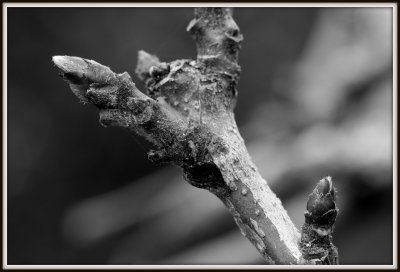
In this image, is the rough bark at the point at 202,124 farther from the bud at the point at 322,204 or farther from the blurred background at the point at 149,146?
the blurred background at the point at 149,146

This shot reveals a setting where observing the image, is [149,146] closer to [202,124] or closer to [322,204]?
[202,124]

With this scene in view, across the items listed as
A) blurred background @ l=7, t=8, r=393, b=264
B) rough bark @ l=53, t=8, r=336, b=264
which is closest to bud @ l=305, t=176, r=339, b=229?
rough bark @ l=53, t=8, r=336, b=264

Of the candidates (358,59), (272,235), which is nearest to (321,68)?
(358,59)

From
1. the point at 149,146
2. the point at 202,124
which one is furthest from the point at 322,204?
the point at 149,146

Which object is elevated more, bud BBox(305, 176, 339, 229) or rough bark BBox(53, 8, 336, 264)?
rough bark BBox(53, 8, 336, 264)

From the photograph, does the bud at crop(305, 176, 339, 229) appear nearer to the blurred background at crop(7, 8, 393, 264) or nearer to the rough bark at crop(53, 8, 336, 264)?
the rough bark at crop(53, 8, 336, 264)

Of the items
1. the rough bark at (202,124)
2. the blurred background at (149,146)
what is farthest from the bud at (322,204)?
the blurred background at (149,146)
